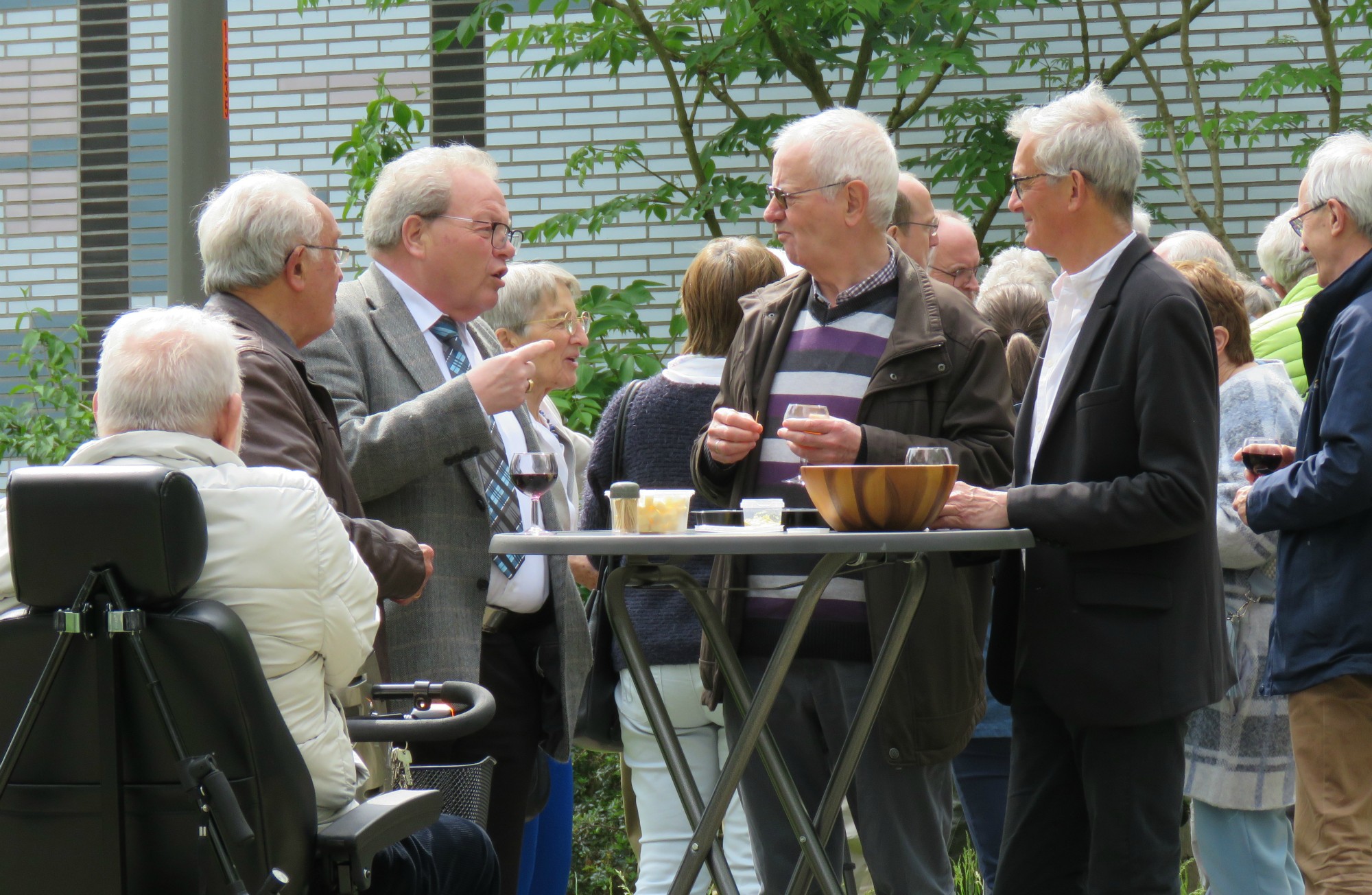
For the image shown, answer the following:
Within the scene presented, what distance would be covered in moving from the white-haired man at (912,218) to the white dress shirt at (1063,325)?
1686 millimetres

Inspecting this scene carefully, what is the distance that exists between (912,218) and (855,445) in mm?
2219

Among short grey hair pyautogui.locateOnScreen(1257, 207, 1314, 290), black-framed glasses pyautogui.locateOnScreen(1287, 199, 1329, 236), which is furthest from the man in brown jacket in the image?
short grey hair pyautogui.locateOnScreen(1257, 207, 1314, 290)

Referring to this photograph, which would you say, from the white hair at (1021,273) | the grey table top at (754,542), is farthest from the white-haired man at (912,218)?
the grey table top at (754,542)

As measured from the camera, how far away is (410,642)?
357 centimetres

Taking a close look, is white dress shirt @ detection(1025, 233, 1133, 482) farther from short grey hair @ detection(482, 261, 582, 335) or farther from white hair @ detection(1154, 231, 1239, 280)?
short grey hair @ detection(482, 261, 582, 335)

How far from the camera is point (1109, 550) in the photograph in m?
2.97

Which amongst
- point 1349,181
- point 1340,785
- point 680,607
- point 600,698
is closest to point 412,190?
point 680,607

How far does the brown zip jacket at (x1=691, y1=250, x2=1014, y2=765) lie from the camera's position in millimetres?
→ 3039

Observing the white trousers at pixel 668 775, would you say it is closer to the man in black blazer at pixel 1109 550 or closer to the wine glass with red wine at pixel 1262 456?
the man in black blazer at pixel 1109 550

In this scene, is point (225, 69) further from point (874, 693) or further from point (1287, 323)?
point (1287, 323)

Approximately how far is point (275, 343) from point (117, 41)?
5936 mm

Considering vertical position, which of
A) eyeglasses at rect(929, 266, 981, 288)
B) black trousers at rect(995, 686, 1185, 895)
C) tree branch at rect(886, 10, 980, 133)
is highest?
tree branch at rect(886, 10, 980, 133)

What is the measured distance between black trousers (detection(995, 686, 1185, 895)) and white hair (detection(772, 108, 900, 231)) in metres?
1.16

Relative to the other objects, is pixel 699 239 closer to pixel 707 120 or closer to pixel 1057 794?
pixel 707 120
